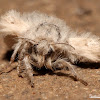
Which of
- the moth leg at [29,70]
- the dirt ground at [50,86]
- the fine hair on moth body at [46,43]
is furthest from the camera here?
the fine hair on moth body at [46,43]

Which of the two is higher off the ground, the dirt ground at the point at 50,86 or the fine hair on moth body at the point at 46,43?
the fine hair on moth body at the point at 46,43

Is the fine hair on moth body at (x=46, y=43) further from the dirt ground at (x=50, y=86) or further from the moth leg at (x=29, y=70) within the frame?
the dirt ground at (x=50, y=86)

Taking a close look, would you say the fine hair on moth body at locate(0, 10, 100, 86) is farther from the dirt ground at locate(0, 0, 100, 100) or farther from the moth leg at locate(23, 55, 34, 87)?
the dirt ground at locate(0, 0, 100, 100)

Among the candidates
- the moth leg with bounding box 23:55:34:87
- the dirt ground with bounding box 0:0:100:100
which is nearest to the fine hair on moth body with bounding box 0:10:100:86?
the moth leg with bounding box 23:55:34:87

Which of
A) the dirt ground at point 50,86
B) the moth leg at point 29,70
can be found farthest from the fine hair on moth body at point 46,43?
the dirt ground at point 50,86

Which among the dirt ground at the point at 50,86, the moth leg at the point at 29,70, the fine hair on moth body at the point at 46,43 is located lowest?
the dirt ground at the point at 50,86

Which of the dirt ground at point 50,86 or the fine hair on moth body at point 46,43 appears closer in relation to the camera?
the dirt ground at point 50,86

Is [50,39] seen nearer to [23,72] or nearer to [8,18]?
[23,72]

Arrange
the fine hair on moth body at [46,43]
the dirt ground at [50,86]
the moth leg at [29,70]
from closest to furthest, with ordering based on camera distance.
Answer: the dirt ground at [50,86] → the moth leg at [29,70] → the fine hair on moth body at [46,43]

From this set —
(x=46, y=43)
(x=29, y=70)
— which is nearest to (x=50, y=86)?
(x=29, y=70)
